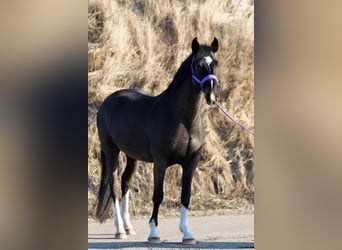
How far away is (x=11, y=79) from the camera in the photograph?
20.9 feet

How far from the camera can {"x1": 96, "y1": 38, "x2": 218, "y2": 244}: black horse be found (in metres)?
6.62

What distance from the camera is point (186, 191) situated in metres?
6.67

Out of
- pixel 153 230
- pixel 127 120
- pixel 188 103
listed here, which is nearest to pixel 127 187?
pixel 153 230

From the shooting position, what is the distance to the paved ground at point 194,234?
6.61 m

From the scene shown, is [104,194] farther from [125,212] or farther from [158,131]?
[158,131]

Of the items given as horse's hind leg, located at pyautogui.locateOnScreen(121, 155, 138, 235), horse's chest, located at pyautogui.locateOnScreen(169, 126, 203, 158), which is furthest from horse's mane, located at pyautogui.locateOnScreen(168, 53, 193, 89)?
horse's hind leg, located at pyautogui.locateOnScreen(121, 155, 138, 235)

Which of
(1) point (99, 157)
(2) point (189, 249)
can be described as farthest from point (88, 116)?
(2) point (189, 249)

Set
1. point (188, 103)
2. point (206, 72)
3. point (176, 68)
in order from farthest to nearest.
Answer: point (176, 68)
point (188, 103)
point (206, 72)

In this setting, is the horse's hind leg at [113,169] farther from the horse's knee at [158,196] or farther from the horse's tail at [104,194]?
the horse's knee at [158,196]

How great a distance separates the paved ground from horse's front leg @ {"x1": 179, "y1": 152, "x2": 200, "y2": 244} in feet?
0.12

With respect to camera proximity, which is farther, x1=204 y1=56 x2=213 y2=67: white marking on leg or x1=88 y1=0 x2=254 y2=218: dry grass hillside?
x1=88 y1=0 x2=254 y2=218: dry grass hillside

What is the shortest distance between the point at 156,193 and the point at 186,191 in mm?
212

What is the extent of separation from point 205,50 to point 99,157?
42.9 inches

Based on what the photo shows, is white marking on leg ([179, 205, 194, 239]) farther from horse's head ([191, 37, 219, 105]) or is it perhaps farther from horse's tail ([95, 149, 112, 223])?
horse's head ([191, 37, 219, 105])
